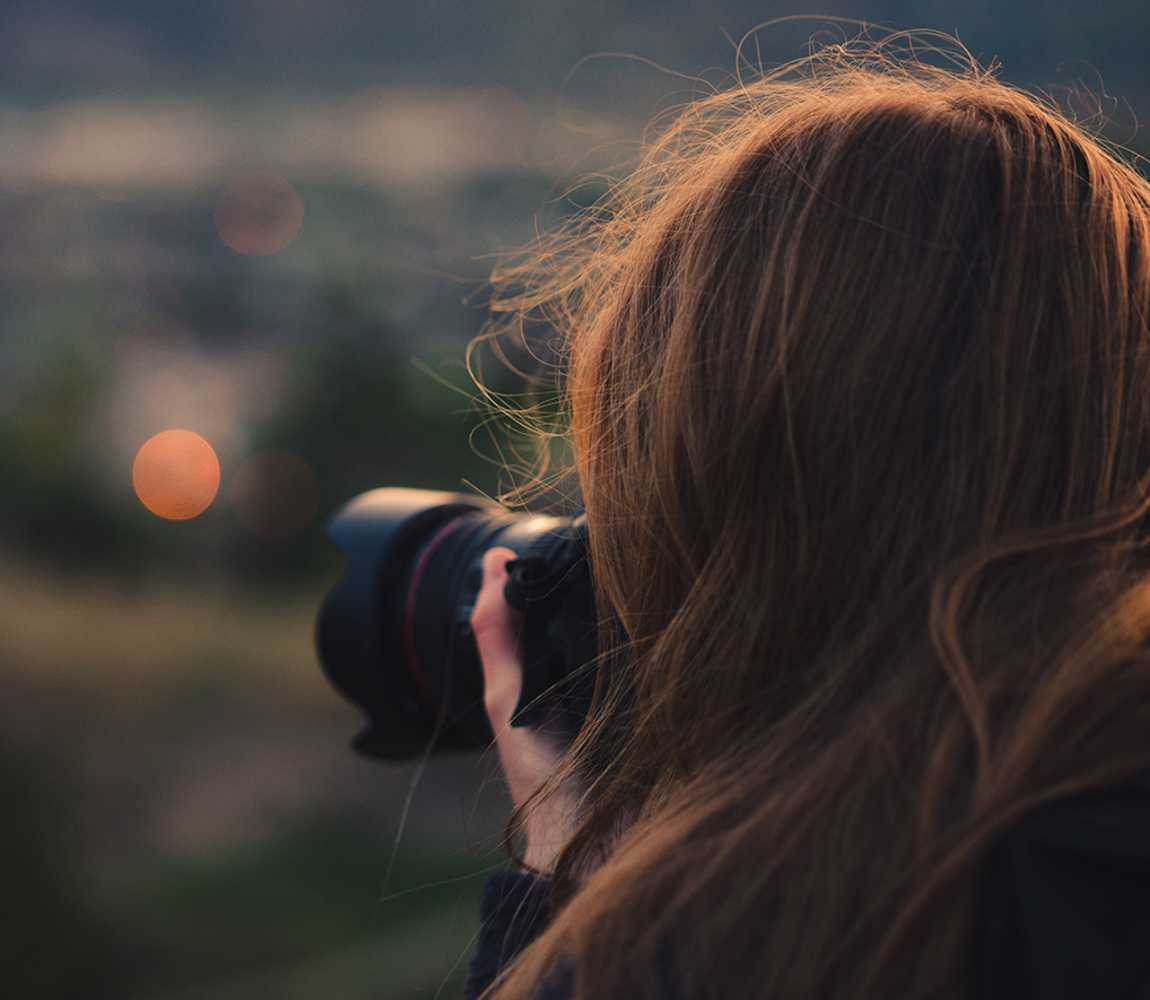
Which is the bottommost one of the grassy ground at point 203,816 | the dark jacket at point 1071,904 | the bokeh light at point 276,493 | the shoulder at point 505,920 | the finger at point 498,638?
the grassy ground at point 203,816

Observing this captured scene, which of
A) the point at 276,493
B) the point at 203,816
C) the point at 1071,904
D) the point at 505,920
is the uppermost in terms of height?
the point at 1071,904

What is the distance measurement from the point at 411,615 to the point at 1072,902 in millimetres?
615

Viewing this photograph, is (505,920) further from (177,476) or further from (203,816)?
(177,476)

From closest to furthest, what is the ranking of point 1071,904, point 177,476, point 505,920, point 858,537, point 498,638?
point 1071,904, point 858,537, point 505,920, point 498,638, point 177,476

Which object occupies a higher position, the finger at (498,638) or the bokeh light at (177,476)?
the finger at (498,638)

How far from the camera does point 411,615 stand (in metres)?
0.93

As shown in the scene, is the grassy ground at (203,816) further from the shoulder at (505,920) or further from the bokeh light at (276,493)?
the shoulder at (505,920)

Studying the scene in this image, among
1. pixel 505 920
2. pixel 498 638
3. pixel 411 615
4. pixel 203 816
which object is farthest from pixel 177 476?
pixel 505 920

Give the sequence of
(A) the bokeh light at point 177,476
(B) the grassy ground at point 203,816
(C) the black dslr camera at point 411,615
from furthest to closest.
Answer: (A) the bokeh light at point 177,476 < (B) the grassy ground at point 203,816 < (C) the black dslr camera at point 411,615

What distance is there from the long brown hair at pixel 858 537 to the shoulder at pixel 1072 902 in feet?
0.03

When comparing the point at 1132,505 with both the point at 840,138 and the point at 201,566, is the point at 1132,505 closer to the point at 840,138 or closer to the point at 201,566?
the point at 840,138

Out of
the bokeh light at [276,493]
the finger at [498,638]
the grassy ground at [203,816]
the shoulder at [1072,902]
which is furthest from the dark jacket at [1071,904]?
the bokeh light at [276,493]

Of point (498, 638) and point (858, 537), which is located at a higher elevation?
point (858, 537)

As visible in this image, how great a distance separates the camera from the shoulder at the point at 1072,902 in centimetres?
39
